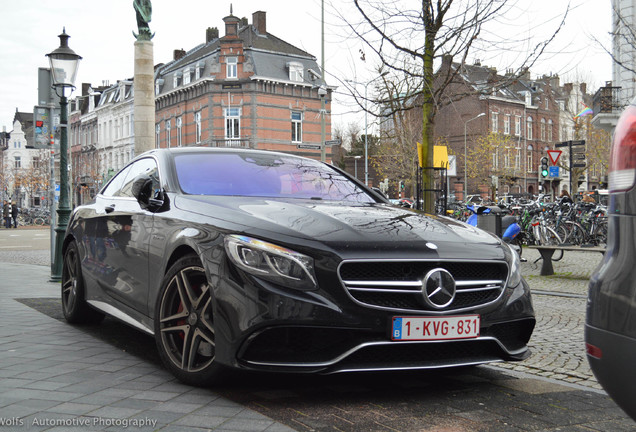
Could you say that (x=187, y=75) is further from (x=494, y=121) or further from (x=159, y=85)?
(x=494, y=121)

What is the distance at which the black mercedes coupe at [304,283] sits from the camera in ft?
11.1

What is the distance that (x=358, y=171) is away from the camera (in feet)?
225

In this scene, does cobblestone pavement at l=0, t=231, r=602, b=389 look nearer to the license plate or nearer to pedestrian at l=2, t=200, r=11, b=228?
the license plate

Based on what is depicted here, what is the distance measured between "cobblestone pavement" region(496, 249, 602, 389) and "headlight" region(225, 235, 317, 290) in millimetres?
2008

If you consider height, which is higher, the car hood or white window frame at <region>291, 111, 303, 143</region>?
white window frame at <region>291, 111, 303, 143</region>

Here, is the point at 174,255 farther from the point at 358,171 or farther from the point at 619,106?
the point at 358,171

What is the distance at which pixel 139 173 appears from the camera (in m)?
5.43

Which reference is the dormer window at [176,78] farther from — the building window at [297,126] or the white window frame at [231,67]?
the building window at [297,126]

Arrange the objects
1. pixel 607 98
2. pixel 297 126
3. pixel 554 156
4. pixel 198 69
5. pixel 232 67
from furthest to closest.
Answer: pixel 297 126 → pixel 198 69 → pixel 232 67 → pixel 607 98 → pixel 554 156

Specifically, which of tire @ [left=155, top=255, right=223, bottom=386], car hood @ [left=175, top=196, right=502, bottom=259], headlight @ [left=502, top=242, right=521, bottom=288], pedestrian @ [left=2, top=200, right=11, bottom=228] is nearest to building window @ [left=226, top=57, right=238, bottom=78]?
pedestrian @ [left=2, top=200, right=11, bottom=228]

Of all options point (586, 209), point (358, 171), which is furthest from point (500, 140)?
point (586, 209)

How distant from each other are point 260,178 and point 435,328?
1829 millimetres

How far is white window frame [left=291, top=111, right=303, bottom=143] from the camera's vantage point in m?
56.7

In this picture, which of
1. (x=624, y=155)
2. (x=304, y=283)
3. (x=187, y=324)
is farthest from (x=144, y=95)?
(x=624, y=155)
